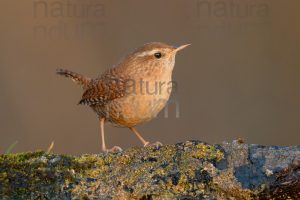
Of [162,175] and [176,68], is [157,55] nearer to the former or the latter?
[162,175]

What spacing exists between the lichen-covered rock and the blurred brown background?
509 centimetres

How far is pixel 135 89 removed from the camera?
473 centimetres

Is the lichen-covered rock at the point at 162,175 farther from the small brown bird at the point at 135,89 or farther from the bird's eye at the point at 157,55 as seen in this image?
the bird's eye at the point at 157,55

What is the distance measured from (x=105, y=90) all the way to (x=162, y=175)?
246 centimetres

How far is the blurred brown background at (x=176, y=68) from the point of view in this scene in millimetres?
7949

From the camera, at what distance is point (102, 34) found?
8180mm

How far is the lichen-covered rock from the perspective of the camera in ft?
8.21

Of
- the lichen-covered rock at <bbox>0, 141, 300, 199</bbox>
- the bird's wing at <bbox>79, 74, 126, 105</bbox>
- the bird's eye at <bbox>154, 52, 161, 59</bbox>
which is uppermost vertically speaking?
the bird's eye at <bbox>154, 52, 161, 59</bbox>

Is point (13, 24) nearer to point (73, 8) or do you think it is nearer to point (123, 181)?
point (73, 8)

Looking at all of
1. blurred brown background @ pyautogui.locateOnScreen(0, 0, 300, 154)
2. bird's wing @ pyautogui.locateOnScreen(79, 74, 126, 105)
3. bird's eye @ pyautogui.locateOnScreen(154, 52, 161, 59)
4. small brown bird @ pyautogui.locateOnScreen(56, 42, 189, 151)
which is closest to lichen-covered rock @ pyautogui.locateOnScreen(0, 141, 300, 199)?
small brown bird @ pyautogui.locateOnScreen(56, 42, 189, 151)

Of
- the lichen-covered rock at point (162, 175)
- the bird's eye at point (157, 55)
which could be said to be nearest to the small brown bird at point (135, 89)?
the bird's eye at point (157, 55)

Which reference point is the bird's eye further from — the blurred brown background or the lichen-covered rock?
the blurred brown background

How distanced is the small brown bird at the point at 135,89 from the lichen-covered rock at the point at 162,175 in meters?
1.85

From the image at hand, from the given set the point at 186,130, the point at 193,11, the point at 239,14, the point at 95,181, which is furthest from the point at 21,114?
the point at 95,181
